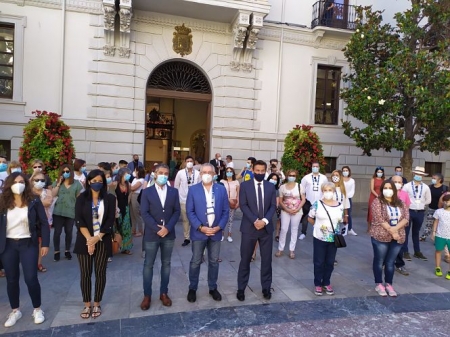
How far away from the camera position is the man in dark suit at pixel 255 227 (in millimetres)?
4738

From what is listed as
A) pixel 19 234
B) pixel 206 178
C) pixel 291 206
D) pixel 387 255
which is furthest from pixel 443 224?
pixel 19 234

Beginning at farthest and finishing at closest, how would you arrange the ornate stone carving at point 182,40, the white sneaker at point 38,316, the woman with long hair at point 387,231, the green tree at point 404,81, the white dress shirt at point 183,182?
the ornate stone carving at point 182,40 → the green tree at point 404,81 → the white dress shirt at point 183,182 → the woman with long hair at point 387,231 → the white sneaker at point 38,316

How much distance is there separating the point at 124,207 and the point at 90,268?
2.52 metres

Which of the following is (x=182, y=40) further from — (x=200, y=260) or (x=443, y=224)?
(x=443, y=224)

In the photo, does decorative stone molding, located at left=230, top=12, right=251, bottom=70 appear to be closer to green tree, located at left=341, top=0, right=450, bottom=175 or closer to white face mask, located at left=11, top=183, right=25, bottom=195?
green tree, located at left=341, top=0, right=450, bottom=175

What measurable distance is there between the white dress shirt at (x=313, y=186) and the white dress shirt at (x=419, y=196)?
70.5 inches

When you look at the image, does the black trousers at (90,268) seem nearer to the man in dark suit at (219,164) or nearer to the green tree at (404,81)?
the man in dark suit at (219,164)

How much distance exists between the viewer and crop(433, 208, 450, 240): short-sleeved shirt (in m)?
6.09

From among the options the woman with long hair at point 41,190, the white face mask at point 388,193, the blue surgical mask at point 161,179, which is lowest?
the woman with long hair at point 41,190

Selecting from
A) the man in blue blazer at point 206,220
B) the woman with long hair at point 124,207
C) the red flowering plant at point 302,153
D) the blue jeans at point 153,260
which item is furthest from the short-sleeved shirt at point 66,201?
the red flowering plant at point 302,153

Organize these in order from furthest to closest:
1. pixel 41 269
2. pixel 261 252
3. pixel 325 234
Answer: pixel 41 269
pixel 325 234
pixel 261 252

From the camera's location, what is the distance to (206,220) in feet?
15.1

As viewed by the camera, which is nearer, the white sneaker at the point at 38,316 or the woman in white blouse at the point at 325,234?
the white sneaker at the point at 38,316

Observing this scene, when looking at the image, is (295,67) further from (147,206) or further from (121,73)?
(147,206)
